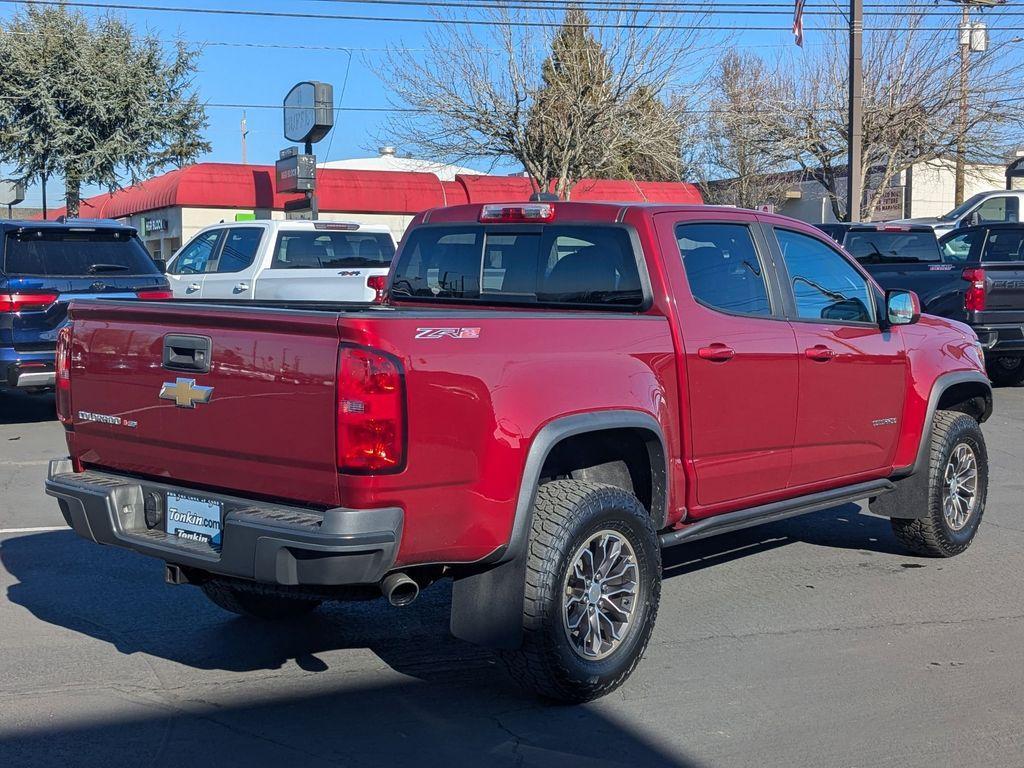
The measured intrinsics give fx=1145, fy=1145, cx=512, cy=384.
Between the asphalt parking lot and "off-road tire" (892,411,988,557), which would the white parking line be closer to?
the asphalt parking lot

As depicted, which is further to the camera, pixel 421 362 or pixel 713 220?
pixel 713 220

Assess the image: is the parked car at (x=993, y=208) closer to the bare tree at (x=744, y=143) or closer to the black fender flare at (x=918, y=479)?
the bare tree at (x=744, y=143)

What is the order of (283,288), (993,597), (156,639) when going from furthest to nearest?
(283,288), (993,597), (156,639)

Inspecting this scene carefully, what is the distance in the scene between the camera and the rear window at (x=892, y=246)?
15.2 metres

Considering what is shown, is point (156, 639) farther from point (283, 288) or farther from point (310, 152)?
point (310, 152)

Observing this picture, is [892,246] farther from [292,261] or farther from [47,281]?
[47,281]

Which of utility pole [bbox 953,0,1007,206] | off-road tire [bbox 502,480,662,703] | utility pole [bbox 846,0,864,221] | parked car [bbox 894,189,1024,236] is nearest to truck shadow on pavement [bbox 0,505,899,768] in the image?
off-road tire [bbox 502,480,662,703]

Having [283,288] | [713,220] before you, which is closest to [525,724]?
[713,220]

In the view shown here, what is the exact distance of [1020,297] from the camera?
13766 mm

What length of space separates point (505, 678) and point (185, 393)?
1797 mm

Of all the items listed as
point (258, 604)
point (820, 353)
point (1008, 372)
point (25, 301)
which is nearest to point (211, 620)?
point (258, 604)

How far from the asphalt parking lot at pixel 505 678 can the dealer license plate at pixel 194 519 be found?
715 mm

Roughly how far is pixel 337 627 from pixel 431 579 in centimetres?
148

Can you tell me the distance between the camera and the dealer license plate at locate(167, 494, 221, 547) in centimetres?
409
